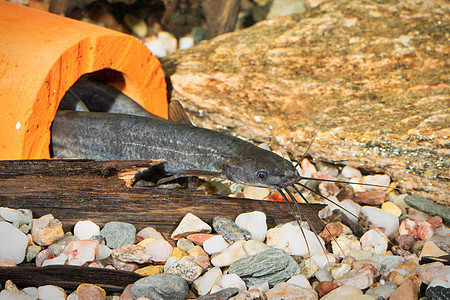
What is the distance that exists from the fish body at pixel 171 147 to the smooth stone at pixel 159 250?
0.55 m

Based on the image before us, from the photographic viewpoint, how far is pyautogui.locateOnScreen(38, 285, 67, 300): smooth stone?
6.16 ft

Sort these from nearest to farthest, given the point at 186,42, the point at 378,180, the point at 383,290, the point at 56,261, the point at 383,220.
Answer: the point at 383,290, the point at 56,261, the point at 383,220, the point at 378,180, the point at 186,42

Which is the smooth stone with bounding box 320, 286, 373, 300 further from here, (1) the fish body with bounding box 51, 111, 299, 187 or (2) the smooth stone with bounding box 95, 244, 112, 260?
(2) the smooth stone with bounding box 95, 244, 112, 260

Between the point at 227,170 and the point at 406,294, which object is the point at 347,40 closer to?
the point at 227,170

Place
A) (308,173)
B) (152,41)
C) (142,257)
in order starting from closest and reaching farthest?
1. (142,257)
2. (308,173)
3. (152,41)

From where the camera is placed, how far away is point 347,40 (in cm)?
413

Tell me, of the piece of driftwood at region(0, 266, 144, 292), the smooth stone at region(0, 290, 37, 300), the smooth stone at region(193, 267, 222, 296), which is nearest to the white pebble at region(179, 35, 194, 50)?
the smooth stone at region(193, 267, 222, 296)

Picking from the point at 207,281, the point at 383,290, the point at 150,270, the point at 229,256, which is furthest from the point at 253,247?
the point at 383,290

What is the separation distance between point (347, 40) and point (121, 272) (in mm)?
3327

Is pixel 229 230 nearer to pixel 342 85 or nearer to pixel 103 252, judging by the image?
pixel 103 252

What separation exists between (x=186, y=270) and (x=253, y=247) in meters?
0.46

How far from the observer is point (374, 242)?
260 cm

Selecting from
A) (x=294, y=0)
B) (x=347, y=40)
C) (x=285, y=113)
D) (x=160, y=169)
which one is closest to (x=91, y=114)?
(x=160, y=169)

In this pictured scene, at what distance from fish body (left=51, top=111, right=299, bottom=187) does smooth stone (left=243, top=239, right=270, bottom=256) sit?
461mm
